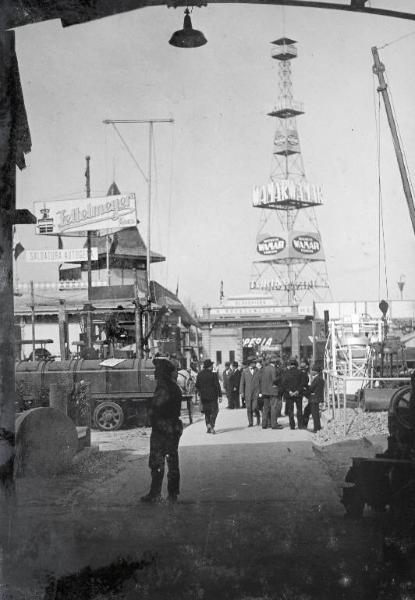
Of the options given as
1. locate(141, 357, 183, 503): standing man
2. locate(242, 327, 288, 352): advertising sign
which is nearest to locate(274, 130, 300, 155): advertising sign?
locate(242, 327, 288, 352): advertising sign

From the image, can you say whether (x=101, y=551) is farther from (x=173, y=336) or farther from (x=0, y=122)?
(x=173, y=336)

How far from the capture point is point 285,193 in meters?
57.8

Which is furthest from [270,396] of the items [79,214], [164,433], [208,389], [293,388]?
[164,433]

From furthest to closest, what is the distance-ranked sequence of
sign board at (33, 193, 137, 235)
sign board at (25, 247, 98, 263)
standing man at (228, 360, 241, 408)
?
standing man at (228, 360, 241, 408) → sign board at (25, 247, 98, 263) → sign board at (33, 193, 137, 235)

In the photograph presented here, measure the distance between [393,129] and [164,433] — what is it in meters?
15.6

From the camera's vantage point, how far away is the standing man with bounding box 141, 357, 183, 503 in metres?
8.31

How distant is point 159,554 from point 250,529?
119 cm

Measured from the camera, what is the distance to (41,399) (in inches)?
730

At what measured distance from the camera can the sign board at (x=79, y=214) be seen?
37.8 feet

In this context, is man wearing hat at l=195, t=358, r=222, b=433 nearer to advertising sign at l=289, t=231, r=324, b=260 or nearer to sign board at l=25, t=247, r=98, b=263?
sign board at l=25, t=247, r=98, b=263

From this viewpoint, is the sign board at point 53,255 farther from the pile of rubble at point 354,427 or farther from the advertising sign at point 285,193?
the advertising sign at point 285,193

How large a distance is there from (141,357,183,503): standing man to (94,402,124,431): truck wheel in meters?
9.52

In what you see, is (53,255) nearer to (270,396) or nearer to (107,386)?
(107,386)

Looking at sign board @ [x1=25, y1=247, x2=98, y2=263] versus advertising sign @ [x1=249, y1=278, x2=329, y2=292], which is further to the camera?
advertising sign @ [x1=249, y1=278, x2=329, y2=292]
